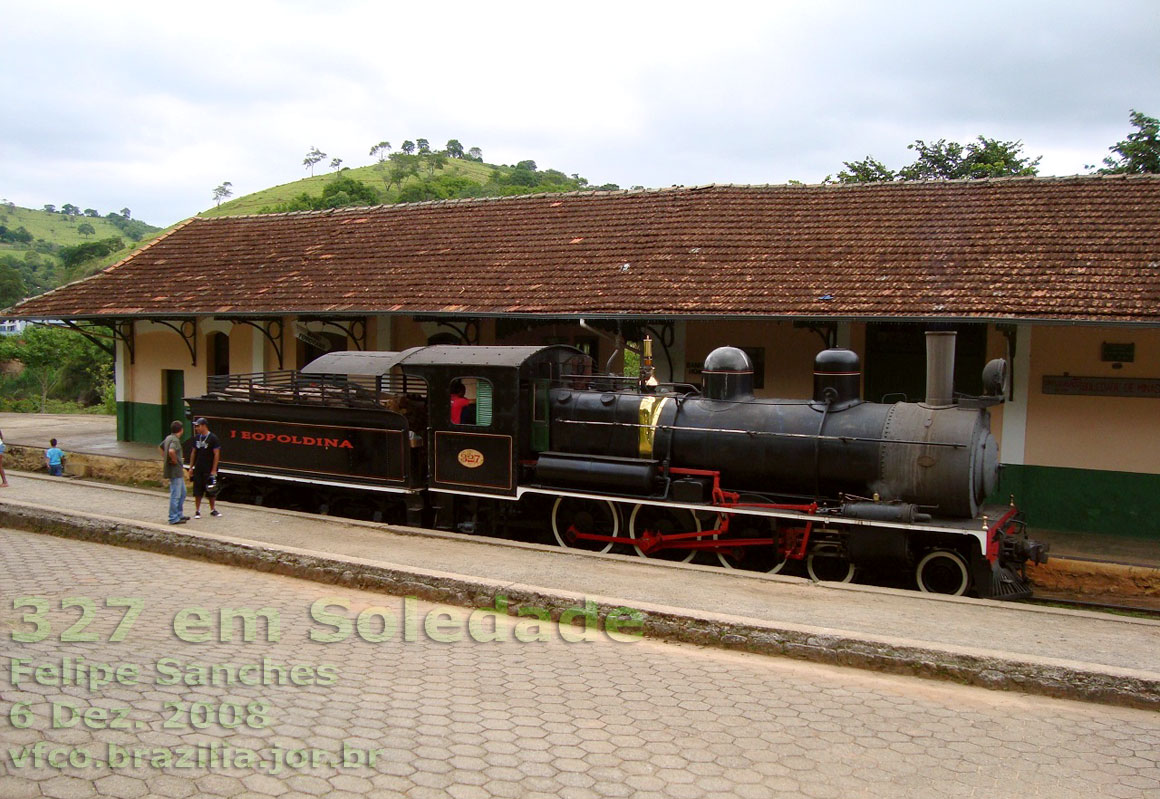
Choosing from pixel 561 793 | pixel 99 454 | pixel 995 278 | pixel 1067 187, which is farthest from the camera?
pixel 99 454

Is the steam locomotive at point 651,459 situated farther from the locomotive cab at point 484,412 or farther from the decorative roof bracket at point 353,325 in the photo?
the decorative roof bracket at point 353,325

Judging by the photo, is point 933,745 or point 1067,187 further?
point 1067,187

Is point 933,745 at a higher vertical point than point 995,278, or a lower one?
lower

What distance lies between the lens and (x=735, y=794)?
12.9 ft

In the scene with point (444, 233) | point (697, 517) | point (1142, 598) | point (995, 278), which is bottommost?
point (1142, 598)

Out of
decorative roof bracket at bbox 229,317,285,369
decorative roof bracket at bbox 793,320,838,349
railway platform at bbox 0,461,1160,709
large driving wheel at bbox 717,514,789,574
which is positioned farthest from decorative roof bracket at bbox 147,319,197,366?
large driving wheel at bbox 717,514,789,574

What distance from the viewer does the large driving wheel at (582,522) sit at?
977 cm

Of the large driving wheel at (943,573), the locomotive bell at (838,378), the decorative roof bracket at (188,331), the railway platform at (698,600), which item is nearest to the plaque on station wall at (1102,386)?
the locomotive bell at (838,378)

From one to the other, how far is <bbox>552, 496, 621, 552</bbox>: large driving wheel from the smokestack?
3485mm

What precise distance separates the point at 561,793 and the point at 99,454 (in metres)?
14.5

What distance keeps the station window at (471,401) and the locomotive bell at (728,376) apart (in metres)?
2.50

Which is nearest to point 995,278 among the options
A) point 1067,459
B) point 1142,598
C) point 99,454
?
point 1067,459

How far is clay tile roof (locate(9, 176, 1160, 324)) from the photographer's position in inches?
433

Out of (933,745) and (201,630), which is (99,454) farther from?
(933,745)
